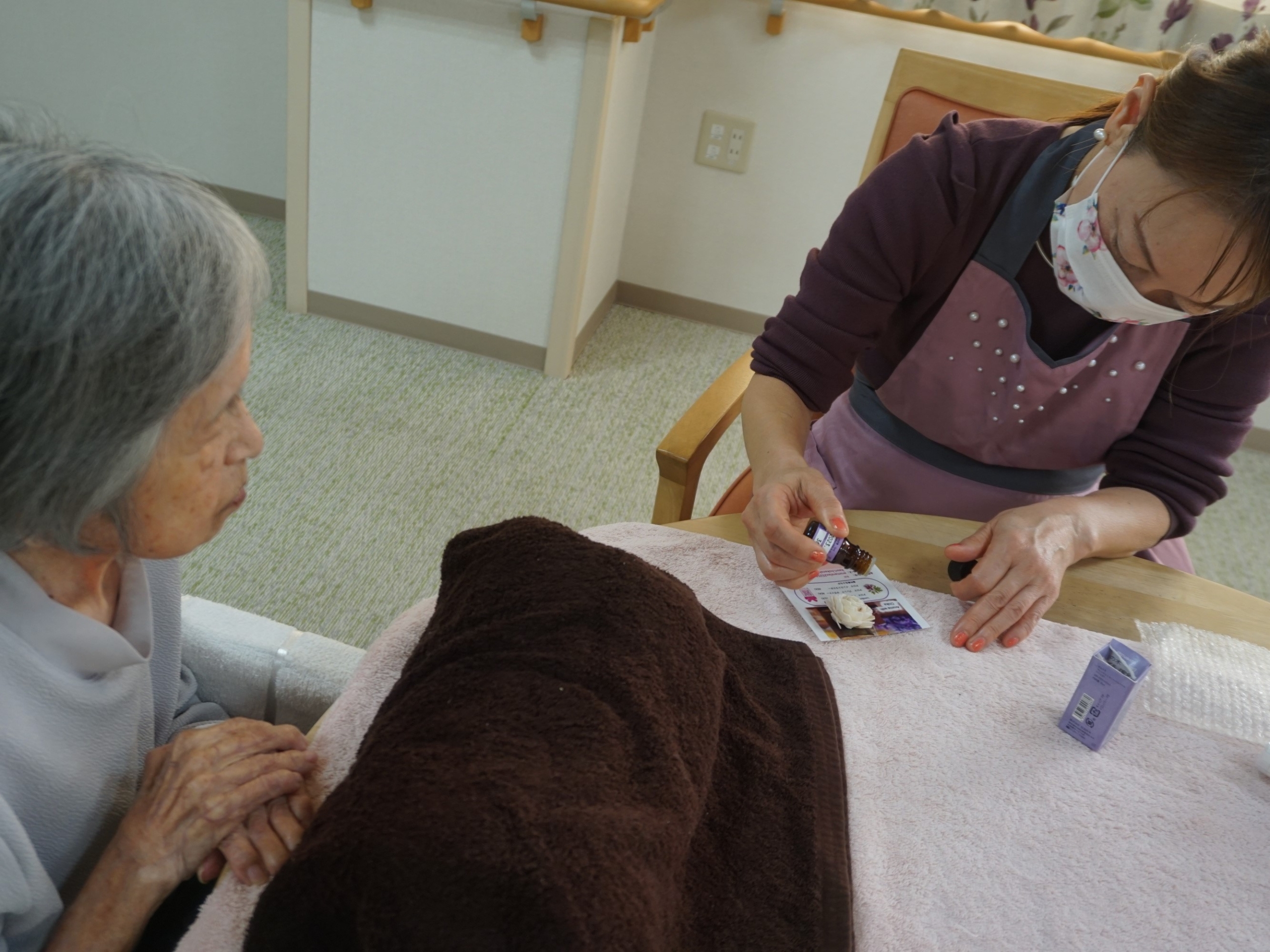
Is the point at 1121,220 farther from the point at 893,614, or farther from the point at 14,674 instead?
the point at 14,674

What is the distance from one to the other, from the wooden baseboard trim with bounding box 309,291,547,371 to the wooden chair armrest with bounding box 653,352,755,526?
1483mm

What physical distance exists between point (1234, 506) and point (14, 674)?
301cm

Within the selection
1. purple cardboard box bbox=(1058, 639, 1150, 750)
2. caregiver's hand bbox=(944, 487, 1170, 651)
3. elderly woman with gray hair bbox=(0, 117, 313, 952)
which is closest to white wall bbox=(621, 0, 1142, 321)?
caregiver's hand bbox=(944, 487, 1170, 651)

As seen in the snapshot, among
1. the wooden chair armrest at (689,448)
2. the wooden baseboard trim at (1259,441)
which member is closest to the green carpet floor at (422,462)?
the wooden baseboard trim at (1259,441)

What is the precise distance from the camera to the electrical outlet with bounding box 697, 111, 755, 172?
110 inches

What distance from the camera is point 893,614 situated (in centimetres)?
104

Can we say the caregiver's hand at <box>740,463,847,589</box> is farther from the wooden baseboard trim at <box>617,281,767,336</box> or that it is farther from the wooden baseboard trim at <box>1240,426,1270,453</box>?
the wooden baseboard trim at <box>1240,426,1270,453</box>

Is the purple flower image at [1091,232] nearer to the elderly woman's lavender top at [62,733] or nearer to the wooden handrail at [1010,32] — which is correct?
the elderly woman's lavender top at [62,733]

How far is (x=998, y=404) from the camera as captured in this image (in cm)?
126

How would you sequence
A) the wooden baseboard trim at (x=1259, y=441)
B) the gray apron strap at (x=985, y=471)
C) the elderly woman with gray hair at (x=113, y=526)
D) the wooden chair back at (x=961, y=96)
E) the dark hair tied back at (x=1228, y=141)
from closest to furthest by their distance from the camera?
the elderly woman with gray hair at (x=113, y=526) → the dark hair tied back at (x=1228, y=141) → the gray apron strap at (x=985, y=471) → the wooden chair back at (x=961, y=96) → the wooden baseboard trim at (x=1259, y=441)

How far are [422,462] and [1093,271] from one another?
1634 mm

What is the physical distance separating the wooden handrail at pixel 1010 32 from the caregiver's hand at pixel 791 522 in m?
1.91

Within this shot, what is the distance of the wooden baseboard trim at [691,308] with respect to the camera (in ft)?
10.3

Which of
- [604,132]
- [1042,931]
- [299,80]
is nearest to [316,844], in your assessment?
[1042,931]
